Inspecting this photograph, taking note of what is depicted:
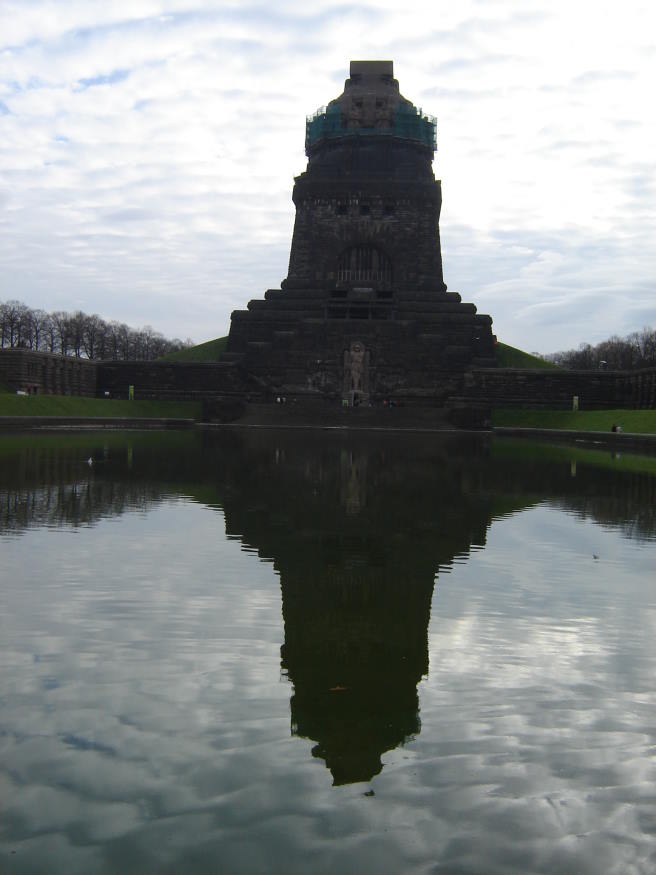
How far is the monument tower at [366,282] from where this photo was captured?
65.4m

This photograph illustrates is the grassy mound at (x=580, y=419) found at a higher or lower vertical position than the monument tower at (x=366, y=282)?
lower

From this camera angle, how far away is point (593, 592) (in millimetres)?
9898

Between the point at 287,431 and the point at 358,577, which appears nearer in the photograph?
the point at 358,577

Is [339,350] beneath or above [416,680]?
above

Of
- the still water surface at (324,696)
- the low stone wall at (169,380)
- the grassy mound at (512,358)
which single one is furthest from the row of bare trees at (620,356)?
the still water surface at (324,696)

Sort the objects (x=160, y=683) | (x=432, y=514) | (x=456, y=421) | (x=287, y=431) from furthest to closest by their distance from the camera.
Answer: (x=456, y=421), (x=287, y=431), (x=432, y=514), (x=160, y=683)

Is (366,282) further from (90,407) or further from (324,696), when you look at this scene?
(324,696)

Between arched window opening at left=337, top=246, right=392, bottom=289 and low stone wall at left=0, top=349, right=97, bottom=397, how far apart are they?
2360 cm

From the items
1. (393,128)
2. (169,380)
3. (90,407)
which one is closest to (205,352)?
(169,380)

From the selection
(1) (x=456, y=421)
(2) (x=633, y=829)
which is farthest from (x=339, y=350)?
(2) (x=633, y=829)

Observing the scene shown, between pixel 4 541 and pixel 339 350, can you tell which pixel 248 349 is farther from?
pixel 4 541

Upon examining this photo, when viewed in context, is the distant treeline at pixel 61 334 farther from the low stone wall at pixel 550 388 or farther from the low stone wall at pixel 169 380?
the low stone wall at pixel 550 388

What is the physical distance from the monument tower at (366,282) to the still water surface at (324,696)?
50947 mm

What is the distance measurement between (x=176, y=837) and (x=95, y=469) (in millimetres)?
20430
